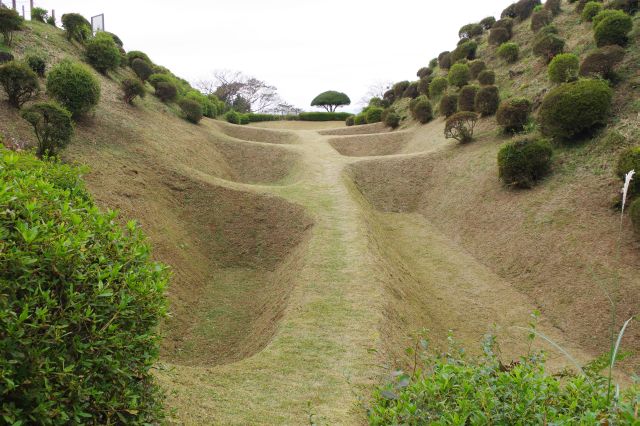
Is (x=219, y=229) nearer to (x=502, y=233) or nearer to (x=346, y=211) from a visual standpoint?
(x=346, y=211)

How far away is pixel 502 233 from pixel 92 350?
10.7 metres

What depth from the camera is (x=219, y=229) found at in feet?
38.5

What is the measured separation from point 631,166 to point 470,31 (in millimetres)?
26678

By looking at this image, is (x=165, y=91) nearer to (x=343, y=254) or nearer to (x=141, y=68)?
(x=141, y=68)

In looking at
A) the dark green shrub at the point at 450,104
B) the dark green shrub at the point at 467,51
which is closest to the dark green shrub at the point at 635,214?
the dark green shrub at the point at 450,104

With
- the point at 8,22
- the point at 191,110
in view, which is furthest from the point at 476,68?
the point at 8,22

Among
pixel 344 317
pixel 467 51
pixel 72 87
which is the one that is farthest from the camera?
pixel 467 51

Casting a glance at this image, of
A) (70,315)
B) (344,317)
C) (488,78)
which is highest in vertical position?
(488,78)

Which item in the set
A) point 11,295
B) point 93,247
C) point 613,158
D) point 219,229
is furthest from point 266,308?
point 613,158

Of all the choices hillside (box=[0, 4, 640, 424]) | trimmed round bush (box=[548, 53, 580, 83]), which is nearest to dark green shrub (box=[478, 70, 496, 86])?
hillside (box=[0, 4, 640, 424])

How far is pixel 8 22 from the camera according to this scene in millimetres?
14422

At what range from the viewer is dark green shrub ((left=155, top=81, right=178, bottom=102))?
20.3 metres

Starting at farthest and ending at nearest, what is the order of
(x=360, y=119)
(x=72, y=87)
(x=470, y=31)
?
(x=360, y=119) < (x=470, y=31) < (x=72, y=87)

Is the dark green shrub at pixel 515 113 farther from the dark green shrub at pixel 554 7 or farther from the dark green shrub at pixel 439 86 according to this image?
the dark green shrub at pixel 554 7
